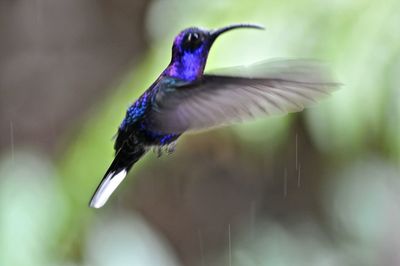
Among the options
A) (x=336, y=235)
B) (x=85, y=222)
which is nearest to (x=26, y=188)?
(x=85, y=222)

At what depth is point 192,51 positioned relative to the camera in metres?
0.30

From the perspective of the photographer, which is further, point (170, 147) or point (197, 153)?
point (197, 153)

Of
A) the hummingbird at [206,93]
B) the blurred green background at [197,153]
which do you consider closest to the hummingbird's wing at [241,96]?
the hummingbird at [206,93]

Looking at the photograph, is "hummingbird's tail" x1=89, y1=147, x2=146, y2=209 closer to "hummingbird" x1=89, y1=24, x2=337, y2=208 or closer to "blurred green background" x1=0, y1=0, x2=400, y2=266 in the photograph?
"hummingbird" x1=89, y1=24, x2=337, y2=208

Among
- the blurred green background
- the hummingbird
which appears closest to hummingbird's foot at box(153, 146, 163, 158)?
the hummingbird

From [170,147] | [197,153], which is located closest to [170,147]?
[170,147]

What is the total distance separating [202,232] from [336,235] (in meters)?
0.24

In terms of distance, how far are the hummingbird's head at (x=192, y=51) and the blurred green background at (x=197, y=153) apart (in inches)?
12.9

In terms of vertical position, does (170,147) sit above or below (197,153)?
above

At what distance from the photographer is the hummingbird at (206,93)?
0.30m

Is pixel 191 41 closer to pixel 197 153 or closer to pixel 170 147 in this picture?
pixel 170 147

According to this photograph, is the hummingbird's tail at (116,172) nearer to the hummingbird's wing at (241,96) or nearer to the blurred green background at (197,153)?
the hummingbird's wing at (241,96)

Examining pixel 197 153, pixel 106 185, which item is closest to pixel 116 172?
pixel 106 185

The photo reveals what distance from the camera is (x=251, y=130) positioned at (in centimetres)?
99
